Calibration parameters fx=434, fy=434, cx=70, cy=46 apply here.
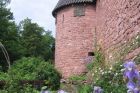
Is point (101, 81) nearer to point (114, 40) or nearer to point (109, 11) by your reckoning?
point (114, 40)

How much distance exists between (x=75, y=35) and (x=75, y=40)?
31 centimetres

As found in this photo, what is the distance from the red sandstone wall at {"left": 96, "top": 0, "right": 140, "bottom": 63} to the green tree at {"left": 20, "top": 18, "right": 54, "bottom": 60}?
32905 mm

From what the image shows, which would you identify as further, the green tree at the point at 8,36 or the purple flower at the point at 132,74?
the green tree at the point at 8,36

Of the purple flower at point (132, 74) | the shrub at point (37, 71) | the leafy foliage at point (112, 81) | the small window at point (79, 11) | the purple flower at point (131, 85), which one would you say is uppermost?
the small window at point (79, 11)

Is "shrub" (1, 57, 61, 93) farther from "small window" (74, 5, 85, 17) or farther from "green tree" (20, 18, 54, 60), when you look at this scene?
"green tree" (20, 18, 54, 60)

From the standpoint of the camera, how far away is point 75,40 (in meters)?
26.3

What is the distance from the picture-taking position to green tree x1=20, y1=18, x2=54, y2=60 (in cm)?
5171

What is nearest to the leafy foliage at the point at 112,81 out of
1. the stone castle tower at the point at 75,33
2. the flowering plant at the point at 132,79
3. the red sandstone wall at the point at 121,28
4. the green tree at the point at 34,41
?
the red sandstone wall at the point at 121,28

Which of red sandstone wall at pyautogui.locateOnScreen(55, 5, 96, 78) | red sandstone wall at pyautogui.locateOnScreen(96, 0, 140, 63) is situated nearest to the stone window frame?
red sandstone wall at pyautogui.locateOnScreen(55, 5, 96, 78)

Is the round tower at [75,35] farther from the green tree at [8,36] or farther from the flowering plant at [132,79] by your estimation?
the flowering plant at [132,79]

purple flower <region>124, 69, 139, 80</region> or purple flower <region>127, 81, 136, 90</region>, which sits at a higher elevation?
purple flower <region>124, 69, 139, 80</region>

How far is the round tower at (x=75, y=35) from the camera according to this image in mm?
26141

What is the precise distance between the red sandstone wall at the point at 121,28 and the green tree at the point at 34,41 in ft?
108

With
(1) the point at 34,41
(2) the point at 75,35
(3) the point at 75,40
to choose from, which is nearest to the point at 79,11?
(2) the point at 75,35
